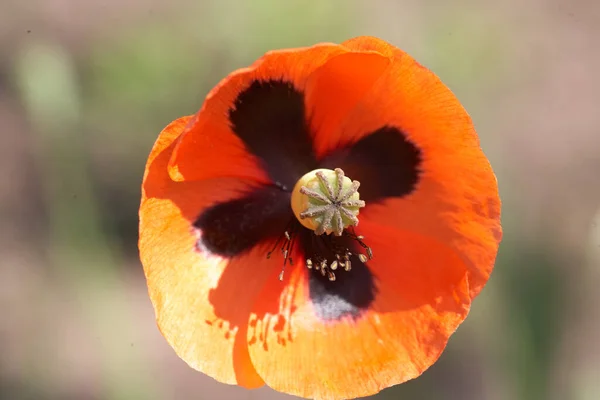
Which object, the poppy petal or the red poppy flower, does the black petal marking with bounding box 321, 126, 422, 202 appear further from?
the poppy petal

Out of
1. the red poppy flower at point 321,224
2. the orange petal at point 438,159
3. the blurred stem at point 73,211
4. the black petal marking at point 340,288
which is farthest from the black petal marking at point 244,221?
the blurred stem at point 73,211

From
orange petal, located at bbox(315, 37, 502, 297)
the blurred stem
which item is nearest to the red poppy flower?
orange petal, located at bbox(315, 37, 502, 297)

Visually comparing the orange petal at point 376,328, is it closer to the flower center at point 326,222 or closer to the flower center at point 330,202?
the flower center at point 326,222

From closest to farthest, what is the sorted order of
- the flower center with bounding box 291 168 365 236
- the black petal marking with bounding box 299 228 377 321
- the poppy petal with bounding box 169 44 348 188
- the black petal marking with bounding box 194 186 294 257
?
the poppy petal with bounding box 169 44 348 188, the flower center with bounding box 291 168 365 236, the black petal marking with bounding box 194 186 294 257, the black petal marking with bounding box 299 228 377 321

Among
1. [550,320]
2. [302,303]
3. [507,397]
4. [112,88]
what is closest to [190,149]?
[302,303]

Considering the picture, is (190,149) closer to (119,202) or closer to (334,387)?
(334,387)
